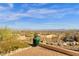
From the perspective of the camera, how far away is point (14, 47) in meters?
3.18

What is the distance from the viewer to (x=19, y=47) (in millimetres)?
3193

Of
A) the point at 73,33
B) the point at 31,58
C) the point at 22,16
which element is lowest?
the point at 31,58

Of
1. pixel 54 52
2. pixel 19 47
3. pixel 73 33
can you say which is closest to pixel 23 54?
pixel 19 47

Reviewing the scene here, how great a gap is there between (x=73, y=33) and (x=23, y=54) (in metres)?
0.61

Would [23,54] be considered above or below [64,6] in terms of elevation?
below

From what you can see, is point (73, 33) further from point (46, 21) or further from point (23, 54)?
point (23, 54)

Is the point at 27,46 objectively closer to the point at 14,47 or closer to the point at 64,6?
the point at 14,47

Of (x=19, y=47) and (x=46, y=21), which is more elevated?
(x=46, y=21)

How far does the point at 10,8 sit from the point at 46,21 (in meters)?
0.43

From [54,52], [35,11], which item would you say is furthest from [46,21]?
[54,52]

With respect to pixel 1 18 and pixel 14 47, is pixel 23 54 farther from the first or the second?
pixel 1 18

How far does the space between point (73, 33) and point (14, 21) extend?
677mm

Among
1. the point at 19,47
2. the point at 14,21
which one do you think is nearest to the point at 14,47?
the point at 19,47

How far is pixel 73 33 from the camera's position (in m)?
3.20
